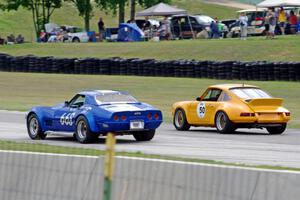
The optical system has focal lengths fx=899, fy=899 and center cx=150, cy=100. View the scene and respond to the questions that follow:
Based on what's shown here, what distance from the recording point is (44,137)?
1853 centimetres

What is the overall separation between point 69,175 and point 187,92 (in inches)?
956

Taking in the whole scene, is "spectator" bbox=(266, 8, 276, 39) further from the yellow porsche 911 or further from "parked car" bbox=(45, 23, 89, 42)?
the yellow porsche 911

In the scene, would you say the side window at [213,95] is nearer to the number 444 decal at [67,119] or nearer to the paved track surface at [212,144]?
the paved track surface at [212,144]

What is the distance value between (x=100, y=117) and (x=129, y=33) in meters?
39.4

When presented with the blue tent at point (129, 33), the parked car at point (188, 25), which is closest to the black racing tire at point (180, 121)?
the blue tent at point (129, 33)

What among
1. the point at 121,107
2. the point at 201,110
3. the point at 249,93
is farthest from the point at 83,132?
the point at 249,93

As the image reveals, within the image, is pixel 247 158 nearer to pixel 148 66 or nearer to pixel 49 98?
pixel 49 98

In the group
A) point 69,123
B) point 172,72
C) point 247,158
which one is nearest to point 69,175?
point 247,158

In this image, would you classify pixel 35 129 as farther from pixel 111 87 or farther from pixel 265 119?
pixel 111 87

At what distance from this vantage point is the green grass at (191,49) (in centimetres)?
4016

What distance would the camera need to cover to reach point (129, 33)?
56.1 metres

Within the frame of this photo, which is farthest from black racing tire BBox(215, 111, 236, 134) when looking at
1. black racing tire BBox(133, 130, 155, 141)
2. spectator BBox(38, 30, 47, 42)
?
spectator BBox(38, 30, 47, 42)

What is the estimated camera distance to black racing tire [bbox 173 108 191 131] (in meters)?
20.9

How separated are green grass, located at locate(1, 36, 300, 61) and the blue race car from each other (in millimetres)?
21108
